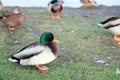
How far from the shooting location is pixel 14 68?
18.2 ft

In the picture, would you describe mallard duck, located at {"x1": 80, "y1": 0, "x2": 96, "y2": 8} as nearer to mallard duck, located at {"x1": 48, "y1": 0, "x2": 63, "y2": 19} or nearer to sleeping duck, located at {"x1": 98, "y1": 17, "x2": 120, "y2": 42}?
mallard duck, located at {"x1": 48, "y1": 0, "x2": 63, "y2": 19}

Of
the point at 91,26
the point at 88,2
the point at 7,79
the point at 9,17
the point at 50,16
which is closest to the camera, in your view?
the point at 7,79

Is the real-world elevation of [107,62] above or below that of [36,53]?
below

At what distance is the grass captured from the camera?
536 centimetres

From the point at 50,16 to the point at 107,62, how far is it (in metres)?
3.72

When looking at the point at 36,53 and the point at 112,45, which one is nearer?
the point at 36,53

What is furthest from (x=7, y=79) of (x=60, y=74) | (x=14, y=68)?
(x=60, y=74)

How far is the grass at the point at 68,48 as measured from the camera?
536 cm

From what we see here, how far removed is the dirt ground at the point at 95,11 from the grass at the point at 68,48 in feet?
1.52

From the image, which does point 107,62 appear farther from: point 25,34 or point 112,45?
point 25,34

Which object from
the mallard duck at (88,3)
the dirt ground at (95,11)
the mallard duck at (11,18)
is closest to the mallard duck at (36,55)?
the mallard duck at (11,18)

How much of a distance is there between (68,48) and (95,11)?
3.84 meters

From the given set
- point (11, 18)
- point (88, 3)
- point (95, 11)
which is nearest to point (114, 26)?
point (11, 18)

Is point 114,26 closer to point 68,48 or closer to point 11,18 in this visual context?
point 68,48
